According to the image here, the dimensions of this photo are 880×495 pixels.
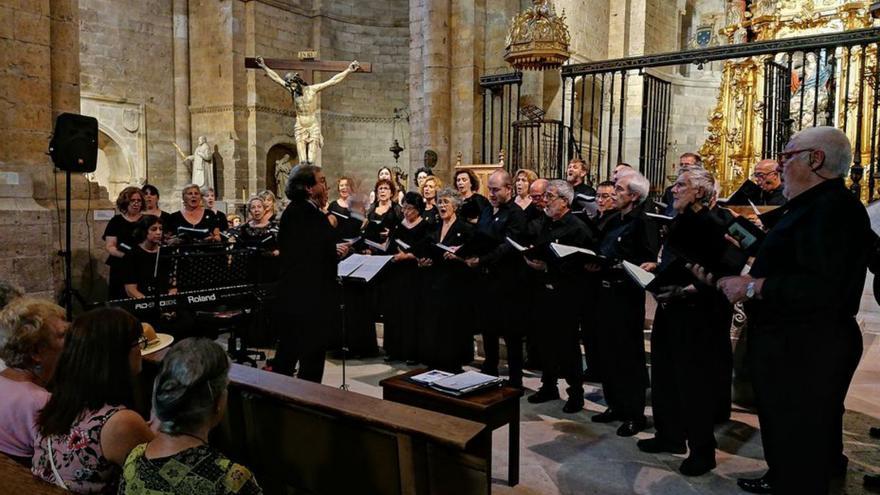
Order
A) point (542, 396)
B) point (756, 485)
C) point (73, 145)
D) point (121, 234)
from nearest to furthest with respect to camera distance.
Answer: point (756, 485) < point (542, 396) < point (73, 145) < point (121, 234)

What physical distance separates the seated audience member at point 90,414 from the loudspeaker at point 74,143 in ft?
12.5

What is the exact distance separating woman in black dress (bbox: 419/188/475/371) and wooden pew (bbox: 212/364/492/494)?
2.46 metres

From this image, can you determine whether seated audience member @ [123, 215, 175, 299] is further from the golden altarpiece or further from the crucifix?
the golden altarpiece

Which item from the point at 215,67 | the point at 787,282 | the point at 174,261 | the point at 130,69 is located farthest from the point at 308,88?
the point at 787,282

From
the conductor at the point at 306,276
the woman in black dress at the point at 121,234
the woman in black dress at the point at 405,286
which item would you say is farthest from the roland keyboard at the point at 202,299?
the woman in black dress at the point at 405,286

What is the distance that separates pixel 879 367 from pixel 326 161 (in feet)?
52.5

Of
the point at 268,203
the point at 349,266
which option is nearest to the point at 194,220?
the point at 268,203

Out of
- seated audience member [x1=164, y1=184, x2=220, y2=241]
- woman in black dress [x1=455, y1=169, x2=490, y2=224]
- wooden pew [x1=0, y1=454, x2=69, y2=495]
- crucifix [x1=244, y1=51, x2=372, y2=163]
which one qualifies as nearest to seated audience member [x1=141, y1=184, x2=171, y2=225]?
seated audience member [x1=164, y1=184, x2=220, y2=241]

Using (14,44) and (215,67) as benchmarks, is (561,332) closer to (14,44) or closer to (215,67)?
(14,44)

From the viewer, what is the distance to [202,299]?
4.82 metres

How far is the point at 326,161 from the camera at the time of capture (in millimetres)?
19000

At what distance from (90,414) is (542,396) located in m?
3.38

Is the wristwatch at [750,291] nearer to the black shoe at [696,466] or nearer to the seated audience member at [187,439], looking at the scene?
the black shoe at [696,466]

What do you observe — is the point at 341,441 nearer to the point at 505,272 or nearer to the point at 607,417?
the point at 607,417
